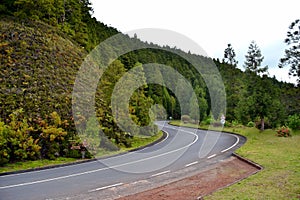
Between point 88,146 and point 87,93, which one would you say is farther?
point 87,93

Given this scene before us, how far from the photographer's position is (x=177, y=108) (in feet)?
213

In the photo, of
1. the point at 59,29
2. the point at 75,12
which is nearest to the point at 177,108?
the point at 75,12

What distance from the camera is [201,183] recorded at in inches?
473

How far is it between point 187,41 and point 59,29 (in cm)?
1821

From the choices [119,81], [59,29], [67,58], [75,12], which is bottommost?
[119,81]

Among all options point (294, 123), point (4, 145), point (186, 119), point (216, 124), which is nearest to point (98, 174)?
point (4, 145)

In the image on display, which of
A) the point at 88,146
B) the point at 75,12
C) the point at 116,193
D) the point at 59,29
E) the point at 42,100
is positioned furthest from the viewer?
the point at 75,12

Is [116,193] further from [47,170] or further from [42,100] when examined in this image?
[42,100]

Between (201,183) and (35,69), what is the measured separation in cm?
1663

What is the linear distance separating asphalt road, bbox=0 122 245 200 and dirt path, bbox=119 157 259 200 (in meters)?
1.65

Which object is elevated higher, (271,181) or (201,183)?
(271,181)

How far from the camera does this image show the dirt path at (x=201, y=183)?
33.8 feet

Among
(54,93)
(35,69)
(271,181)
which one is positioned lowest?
(271,181)

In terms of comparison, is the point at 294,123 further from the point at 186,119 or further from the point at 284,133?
the point at 186,119
